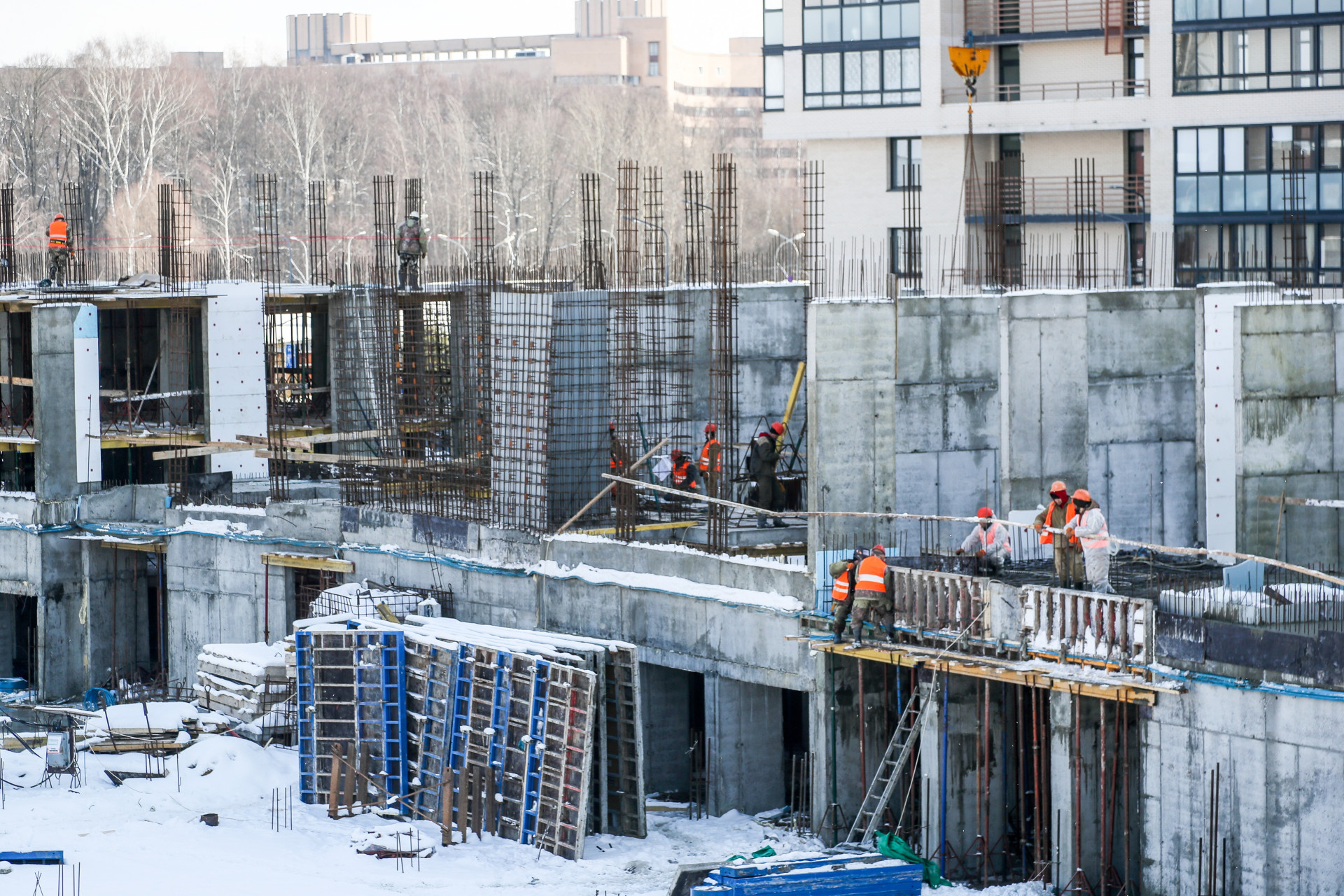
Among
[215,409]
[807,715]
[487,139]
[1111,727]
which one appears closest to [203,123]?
[487,139]

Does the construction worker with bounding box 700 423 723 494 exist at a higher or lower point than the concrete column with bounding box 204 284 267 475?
lower

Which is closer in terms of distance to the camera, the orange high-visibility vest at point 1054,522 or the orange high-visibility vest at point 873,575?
the orange high-visibility vest at point 1054,522

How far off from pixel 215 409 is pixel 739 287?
9453 millimetres

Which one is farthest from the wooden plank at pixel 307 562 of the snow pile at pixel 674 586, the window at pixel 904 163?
the window at pixel 904 163

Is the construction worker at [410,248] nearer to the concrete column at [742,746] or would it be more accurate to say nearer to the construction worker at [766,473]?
the construction worker at [766,473]

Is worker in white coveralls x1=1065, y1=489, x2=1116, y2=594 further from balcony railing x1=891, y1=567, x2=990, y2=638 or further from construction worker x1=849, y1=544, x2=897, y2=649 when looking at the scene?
construction worker x1=849, y1=544, x2=897, y2=649

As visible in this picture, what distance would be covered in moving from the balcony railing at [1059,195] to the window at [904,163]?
1986 mm

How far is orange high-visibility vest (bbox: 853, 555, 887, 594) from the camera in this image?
19.6m

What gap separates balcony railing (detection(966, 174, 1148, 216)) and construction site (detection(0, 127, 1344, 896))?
46.5 feet

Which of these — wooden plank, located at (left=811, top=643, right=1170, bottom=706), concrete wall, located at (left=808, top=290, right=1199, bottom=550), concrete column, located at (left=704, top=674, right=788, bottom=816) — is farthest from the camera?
concrete wall, located at (left=808, top=290, right=1199, bottom=550)

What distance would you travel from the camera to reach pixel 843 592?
2005 cm

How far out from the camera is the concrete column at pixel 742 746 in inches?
885

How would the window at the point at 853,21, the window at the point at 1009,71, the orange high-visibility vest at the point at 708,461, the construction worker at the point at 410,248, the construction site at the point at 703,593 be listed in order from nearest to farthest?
1. the construction site at the point at 703,593
2. the orange high-visibility vest at the point at 708,461
3. the construction worker at the point at 410,248
4. the window at the point at 1009,71
5. the window at the point at 853,21

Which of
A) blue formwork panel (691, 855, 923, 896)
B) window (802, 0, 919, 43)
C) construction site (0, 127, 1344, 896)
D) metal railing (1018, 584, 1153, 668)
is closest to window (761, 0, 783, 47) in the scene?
window (802, 0, 919, 43)
